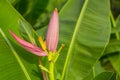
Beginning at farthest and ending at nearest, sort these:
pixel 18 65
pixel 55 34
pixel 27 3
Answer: pixel 27 3, pixel 18 65, pixel 55 34

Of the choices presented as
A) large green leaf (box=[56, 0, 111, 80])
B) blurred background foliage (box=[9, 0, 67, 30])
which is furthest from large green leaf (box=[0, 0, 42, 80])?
blurred background foliage (box=[9, 0, 67, 30])

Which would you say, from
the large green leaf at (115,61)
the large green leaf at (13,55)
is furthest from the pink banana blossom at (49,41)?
the large green leaf at (115,61)

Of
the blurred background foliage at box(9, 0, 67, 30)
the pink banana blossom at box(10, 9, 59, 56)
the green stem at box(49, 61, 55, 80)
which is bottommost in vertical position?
the blurred background foliage at box(9, 0, 67, 30)

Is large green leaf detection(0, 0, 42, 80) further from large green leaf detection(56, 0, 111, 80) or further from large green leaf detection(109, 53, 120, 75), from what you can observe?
large green leaf detection(109, 53, 120, 75)

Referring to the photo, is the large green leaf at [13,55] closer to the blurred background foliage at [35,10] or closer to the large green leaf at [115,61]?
the blurred background foliage at [35,10]

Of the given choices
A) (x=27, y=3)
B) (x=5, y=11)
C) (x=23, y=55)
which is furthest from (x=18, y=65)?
(x=27, y=3)

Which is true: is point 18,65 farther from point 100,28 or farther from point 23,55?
point 100,28

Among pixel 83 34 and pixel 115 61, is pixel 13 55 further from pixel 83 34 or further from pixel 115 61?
pixel 115 61

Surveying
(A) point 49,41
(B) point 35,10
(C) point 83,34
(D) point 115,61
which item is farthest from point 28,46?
(D) point 115,61
